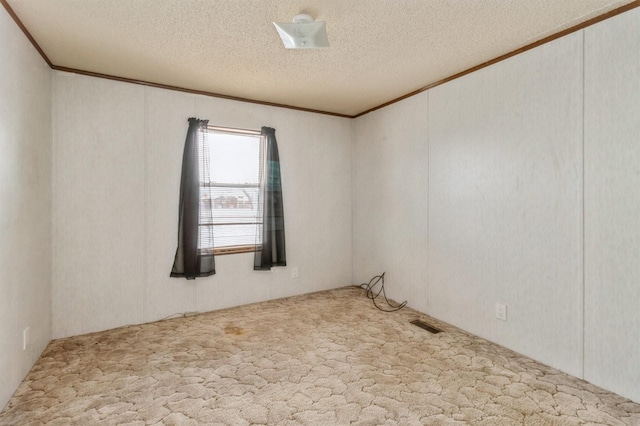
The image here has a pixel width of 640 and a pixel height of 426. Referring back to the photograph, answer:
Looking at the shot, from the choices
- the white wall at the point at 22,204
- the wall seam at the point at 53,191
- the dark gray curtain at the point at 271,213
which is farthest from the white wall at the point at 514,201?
the wall seam at the point at 53,191

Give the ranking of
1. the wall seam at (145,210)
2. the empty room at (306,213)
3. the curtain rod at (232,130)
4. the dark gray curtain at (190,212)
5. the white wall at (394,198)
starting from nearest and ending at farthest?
the empty room at (306,213)
the wall seam at (145,210)
the dark gray curtain at (190,212)
the white wall at (394,198)
the curtain rod at (232,130)

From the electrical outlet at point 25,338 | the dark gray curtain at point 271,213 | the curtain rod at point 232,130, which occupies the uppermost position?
the curtain rod at point 232,130

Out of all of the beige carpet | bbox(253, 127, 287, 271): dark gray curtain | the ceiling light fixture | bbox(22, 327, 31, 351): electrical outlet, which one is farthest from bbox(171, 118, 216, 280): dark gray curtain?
the ceiling light fixture

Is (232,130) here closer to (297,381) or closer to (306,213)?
(306,213)

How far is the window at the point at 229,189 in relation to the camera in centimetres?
356

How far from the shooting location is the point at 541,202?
246 centimetres

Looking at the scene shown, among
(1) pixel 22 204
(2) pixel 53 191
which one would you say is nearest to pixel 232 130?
(2) pixel 53 191

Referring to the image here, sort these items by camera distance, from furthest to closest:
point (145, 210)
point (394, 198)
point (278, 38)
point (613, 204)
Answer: point (394, 198), point (145, 210), point (278, 38), point (613, 204)

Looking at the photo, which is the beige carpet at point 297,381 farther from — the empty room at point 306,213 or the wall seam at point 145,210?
the wall seam at point 145,210

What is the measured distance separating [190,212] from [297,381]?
81.5 inches

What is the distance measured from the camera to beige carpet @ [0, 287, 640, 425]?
1.89 metres

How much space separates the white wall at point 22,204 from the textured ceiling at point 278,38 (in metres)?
0.31

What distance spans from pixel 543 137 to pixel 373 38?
1.48m

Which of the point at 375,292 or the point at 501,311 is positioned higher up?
the point at 501,311
